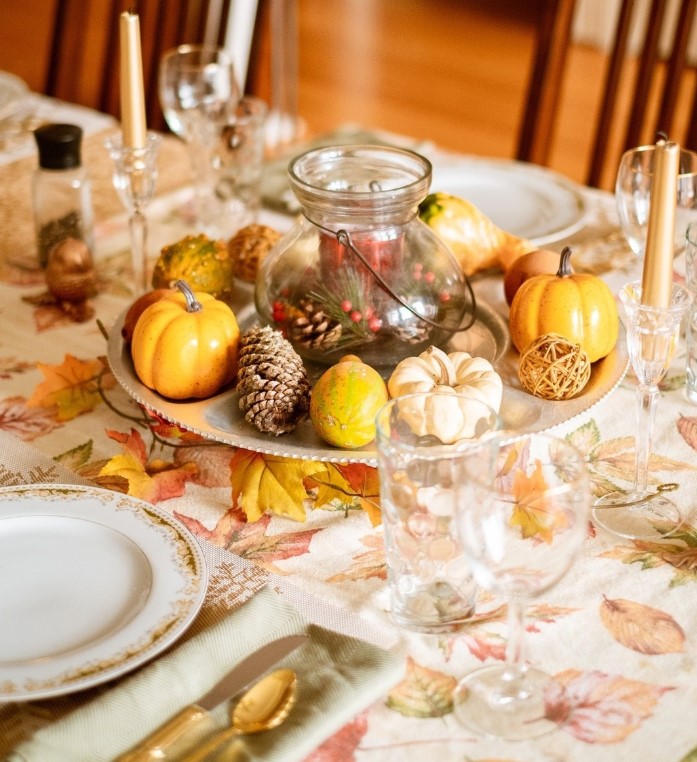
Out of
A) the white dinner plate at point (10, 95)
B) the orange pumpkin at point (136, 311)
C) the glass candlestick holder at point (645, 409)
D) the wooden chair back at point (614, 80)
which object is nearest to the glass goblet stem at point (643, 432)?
the glass candlestick holder at point (645, 409)

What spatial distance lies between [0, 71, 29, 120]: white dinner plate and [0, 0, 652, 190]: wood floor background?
2.19 meters

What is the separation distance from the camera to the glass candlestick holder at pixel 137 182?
1.14 meters

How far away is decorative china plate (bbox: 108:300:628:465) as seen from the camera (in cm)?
83

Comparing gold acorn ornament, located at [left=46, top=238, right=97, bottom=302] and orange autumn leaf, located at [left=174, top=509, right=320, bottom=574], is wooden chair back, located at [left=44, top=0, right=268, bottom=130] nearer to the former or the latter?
gold acorn ornament, located at [left=46, top=238, right=97, bottom=302]

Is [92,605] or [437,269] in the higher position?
[437,269]

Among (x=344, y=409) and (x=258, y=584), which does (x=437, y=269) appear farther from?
(x=258, y=584)

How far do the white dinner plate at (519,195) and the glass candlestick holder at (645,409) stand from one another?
1.51ft

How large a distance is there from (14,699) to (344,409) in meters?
0.33

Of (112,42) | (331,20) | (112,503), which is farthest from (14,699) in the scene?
(331,20)

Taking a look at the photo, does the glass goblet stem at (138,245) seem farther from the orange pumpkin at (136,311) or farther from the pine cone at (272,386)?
the pine cone at (272,386)

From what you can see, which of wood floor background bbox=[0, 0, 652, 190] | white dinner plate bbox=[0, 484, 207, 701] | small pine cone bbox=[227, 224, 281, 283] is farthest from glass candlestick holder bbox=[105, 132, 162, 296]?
wood floor background bbox=[0, 0, 652, 190]

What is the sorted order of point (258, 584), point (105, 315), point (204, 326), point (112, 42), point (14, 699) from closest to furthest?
1. point (14, 699)
2. point (258, 584)
3. point (204, 326)
4. point (105, 315)
5. point (112, 42)

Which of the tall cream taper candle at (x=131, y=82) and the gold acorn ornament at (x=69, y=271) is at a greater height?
the tall cream taper candle at (x=131, y=82)

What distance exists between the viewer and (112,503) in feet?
2.63
